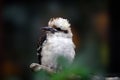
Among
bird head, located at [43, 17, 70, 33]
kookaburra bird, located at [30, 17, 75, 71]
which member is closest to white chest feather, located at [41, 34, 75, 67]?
kookaburra bird, located at [30, 17, 75, 71]

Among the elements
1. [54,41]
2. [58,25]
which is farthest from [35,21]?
[58,25]

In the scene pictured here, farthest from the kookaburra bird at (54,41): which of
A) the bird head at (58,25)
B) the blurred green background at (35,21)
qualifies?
the blurred green background at (35,21)

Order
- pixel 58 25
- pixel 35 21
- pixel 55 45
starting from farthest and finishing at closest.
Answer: pixel 35 21 → pixel 55 45 → pixel 58 25

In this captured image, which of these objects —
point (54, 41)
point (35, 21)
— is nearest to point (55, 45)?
point (54, 41)

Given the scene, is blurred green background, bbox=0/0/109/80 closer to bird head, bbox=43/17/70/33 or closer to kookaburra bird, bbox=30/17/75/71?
kookaburra bird, bbox=30/17/75/71

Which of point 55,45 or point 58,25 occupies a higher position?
point 58,25

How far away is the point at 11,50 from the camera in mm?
7949

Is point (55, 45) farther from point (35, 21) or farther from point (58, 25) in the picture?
point (35, 21)

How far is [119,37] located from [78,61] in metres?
7.04

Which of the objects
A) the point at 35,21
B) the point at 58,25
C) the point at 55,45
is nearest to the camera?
the point at 58,25

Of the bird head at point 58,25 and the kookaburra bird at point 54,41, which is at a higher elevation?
the bird head at point 58,25

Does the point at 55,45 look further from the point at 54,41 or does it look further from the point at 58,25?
the point at 58,25

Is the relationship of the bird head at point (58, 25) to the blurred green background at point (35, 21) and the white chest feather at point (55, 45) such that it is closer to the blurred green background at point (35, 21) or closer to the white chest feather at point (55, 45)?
the white chest feather at point (55, 45)

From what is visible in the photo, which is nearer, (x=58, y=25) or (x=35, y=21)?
(x=58, y=25)
